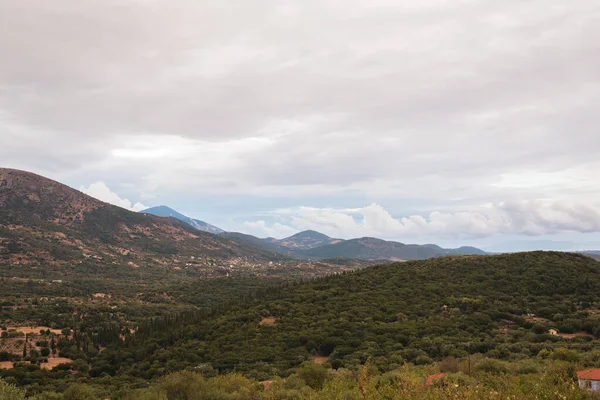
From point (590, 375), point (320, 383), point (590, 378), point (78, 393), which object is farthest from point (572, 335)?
point (78, 393)

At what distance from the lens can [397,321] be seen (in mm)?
54656

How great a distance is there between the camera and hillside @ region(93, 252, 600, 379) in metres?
44.2

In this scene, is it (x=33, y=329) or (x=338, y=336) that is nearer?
(x=338, y=336)

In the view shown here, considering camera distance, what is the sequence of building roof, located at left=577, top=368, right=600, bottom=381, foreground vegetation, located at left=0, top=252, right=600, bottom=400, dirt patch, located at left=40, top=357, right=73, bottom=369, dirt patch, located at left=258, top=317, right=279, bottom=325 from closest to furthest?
1. building roof, located at left=577, top=368, right=600, bottom=381
2. foreground vegetation, located at left=0, top=252, right=600, bottom=400
3. dirt patch, located at left=40, top=357, right=73, bottom=369
4. dirt patch, located at left=258, top=317, right=279, bottom=325

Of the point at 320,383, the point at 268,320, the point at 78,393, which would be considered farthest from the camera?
the point at 268,320

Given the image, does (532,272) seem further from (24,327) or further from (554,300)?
(24,327)

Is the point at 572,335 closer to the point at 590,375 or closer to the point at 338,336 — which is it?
the point at 338,336

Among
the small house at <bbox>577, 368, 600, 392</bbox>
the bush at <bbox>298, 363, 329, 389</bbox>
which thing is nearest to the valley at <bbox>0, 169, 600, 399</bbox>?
the bush at <bbox>298, 363, 329, 389</bbox>

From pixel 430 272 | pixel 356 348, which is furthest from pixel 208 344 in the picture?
pixel 430 272

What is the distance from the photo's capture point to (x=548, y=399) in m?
15.6

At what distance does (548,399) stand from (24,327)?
79668 mm

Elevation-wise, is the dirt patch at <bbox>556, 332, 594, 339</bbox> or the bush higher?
the dirt patch at <bbox>556, 332, 594, 339</bbox>

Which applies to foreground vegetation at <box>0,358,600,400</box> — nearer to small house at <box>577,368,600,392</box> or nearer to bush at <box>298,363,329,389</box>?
bush at <box>298,363,329,389</box>

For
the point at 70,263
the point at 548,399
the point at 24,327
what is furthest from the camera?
the point at 70,263
